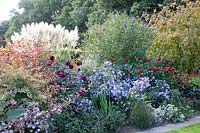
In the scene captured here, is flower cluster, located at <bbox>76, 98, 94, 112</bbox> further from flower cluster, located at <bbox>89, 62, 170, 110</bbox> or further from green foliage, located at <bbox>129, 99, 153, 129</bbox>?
green foliage, located at <bbox>129, 99, 153, 129</bbox>

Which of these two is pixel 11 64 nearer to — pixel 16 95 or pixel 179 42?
pixel 16 95

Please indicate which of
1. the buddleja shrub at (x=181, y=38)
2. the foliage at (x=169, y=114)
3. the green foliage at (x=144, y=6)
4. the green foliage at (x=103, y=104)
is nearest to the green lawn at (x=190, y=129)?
the foliage at (x=169, y=114)

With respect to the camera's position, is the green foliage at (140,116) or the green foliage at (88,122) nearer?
the green foliage at (88,122)

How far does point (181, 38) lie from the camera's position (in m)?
8.27

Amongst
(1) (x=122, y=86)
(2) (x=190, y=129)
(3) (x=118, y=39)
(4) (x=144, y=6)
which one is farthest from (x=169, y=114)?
(4) (x=144, y=6)

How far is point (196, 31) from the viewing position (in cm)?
813

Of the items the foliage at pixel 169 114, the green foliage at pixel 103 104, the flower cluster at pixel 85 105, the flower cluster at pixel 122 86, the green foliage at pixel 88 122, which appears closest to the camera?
the green foliage at pixel 88 122

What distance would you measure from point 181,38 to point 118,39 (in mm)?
1939

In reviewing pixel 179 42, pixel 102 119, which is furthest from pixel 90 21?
pixel 102 119

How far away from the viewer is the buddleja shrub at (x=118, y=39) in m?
7.20

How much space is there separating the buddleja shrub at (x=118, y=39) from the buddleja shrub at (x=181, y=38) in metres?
0.89

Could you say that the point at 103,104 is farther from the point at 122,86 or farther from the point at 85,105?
the point at 122,86

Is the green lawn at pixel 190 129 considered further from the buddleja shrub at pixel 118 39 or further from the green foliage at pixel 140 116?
the buddleja shrub at pixel 118 39

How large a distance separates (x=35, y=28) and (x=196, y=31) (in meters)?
6.30
